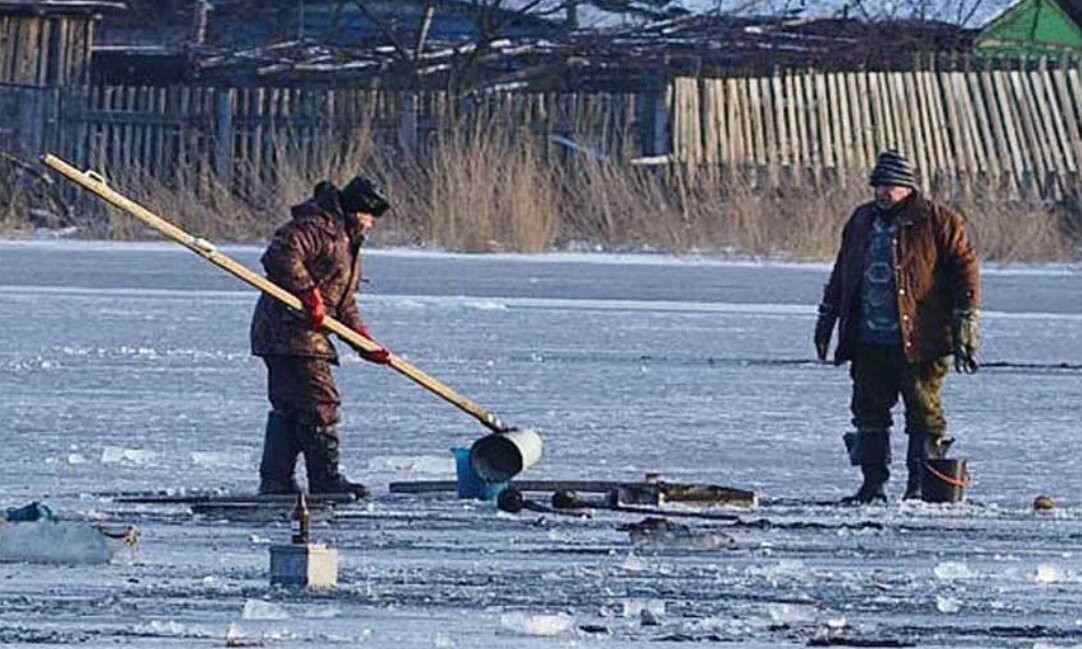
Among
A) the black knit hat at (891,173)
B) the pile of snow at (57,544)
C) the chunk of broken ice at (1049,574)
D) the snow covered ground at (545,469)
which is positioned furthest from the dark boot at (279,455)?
the chunk of broken ice at (1049,574)

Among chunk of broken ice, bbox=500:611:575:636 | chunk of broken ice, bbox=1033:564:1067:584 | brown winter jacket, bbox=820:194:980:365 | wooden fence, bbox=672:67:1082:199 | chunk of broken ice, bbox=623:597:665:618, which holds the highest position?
wooden fence, bbox=672:67:1082:199

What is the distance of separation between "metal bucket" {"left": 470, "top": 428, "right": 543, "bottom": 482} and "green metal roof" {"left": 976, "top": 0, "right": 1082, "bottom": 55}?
24090mm

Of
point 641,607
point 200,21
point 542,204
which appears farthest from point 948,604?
point 200,21

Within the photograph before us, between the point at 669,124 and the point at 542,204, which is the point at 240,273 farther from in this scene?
the point at 669,124

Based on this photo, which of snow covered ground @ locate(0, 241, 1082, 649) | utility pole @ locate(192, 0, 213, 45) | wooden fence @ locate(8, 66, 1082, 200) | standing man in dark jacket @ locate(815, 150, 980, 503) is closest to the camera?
snow covered ground @ locate(0, 241, 1082, 649)

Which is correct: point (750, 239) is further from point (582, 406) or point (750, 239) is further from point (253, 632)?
point (253, 632)

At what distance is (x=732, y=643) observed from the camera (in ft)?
28.4

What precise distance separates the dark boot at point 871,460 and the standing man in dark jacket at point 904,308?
0.06 ft

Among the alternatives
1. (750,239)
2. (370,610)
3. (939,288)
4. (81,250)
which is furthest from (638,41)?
(370,610)

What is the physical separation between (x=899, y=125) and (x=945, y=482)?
65.8ft

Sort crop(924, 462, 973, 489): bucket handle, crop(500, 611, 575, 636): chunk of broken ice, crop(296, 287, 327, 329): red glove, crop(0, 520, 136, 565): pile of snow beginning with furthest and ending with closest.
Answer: crop(924, 462, 973, 489): bucket handle, crop(296, 287, 327, 329): red glove, crop(0, 520, 136, 565): pile of snow, crop(500, 611, 575, 636): chunk of broken ice

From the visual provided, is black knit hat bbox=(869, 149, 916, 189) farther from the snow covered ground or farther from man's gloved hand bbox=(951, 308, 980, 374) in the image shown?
the snow covered ground

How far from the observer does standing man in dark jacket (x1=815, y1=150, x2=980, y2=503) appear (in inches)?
508

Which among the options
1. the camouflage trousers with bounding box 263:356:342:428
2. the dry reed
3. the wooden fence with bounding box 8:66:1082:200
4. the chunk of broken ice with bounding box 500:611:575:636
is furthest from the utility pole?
the chunk of broken ice with bounding box 500:611:575:636
